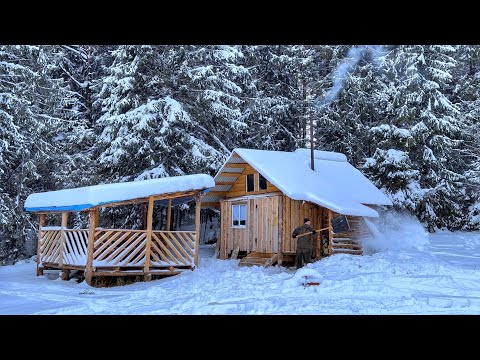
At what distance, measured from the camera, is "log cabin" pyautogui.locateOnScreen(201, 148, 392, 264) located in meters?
16.5

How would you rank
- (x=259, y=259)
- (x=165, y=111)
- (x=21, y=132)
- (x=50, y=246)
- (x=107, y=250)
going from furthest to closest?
(x=165, y=111), (x=21, y=132), (x=259, y=259), (x=50, y=246), (x=107, y=250)

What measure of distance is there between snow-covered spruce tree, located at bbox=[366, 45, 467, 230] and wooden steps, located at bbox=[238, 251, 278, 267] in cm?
1080

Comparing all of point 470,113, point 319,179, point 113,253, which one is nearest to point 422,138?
point 470,113

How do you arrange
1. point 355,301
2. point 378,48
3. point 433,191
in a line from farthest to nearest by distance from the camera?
point 378,48 < point 433,191 < point 355,301

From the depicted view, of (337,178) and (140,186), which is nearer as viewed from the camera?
(140,186)

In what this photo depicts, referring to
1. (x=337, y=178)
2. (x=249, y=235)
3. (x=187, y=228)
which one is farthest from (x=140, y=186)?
(x=187, y=228)

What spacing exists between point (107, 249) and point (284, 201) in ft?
20.6

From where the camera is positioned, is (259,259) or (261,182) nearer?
(259,259)

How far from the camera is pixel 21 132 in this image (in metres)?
20.7

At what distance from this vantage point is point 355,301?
30.2 ft

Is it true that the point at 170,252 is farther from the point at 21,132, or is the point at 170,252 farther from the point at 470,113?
the point at 470,113

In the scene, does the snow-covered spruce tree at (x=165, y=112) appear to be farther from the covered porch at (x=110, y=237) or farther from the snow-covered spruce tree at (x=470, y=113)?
the snow-covered spruce tree at (x=470, y=113)
